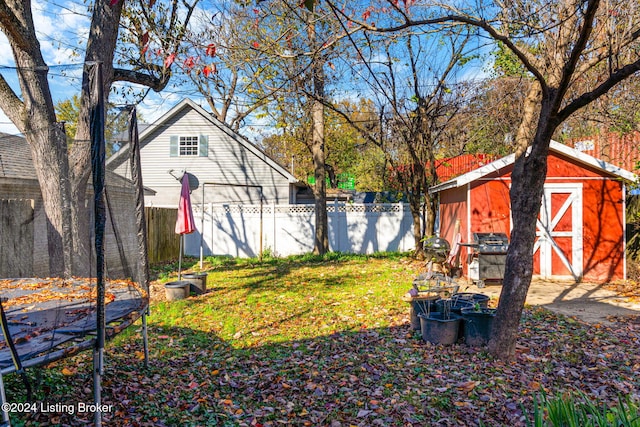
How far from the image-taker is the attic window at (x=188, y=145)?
661 inches

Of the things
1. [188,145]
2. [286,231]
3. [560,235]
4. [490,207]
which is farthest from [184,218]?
[188,145]

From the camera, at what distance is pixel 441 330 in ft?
16.4

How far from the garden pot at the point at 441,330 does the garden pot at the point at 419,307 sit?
259 millimetres

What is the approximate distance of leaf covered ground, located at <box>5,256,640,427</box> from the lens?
3.42 metres

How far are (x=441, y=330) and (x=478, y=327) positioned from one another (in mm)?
417

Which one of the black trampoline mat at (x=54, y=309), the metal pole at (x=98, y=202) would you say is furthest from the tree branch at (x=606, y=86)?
the black trampoline mat at (x=54, y=309)

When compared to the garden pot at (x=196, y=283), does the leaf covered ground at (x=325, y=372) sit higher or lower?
lower

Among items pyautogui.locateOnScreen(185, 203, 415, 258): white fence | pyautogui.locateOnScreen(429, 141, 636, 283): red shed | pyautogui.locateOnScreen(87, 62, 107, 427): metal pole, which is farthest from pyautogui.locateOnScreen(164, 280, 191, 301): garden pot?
pyautogui.locateOnScreen(185, 203, 415, 258): white fence

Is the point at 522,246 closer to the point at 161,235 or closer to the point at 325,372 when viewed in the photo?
the point at 325,372

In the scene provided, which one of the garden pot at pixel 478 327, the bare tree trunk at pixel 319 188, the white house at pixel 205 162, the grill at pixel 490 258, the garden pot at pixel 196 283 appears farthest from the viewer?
the white house at pixel 205 162

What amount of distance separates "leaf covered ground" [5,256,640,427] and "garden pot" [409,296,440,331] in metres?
0.21

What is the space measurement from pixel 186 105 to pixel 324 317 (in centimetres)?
1283

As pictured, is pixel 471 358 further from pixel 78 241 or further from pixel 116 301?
pixel 78 241

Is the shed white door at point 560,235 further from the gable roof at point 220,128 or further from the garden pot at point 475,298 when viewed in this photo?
the gable roof at point 220,128
